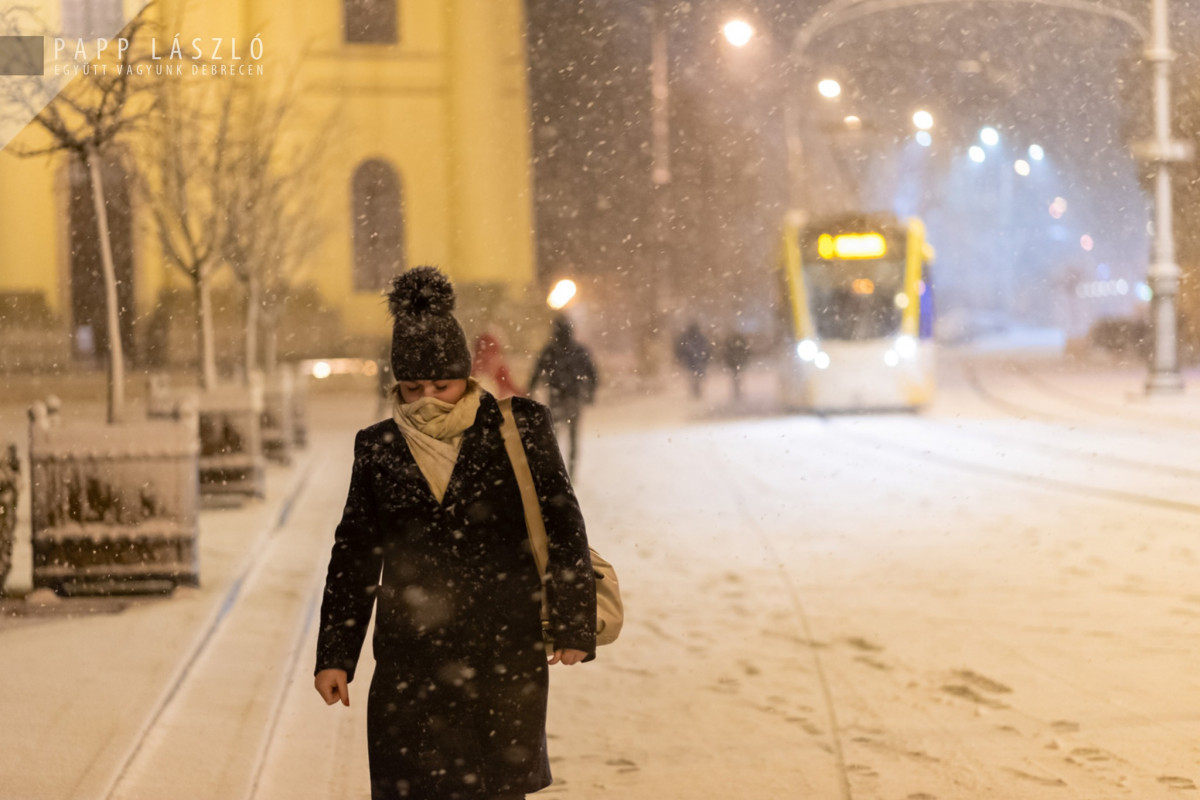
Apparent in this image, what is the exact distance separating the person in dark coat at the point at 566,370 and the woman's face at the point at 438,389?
9959 mm

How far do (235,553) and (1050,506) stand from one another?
602 cm

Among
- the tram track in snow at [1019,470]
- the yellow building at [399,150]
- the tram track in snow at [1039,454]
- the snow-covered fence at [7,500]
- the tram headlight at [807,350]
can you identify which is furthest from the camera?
the yellow building at [399,150]

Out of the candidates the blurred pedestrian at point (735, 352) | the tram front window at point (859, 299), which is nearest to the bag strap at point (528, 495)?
the tram front window at point (859, 299)

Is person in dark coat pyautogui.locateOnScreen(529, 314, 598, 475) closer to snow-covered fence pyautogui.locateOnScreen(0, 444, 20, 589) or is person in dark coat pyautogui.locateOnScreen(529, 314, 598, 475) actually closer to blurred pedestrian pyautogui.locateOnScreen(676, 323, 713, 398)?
snow-covered fence pyautogui.locateOnScreen(0, 444, 20, 589)

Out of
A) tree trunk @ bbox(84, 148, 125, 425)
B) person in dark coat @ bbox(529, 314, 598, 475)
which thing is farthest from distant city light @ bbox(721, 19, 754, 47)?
tree trunk @ bbox(84, 148, 125, 425)

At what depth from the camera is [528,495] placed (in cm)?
313

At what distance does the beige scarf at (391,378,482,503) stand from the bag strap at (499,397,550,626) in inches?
2.8

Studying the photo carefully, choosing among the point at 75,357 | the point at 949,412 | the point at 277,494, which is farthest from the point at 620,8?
the point at 277,494

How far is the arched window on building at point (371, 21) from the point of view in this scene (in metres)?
36.6

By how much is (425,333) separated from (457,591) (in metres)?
0.53

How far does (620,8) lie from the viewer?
270 ft

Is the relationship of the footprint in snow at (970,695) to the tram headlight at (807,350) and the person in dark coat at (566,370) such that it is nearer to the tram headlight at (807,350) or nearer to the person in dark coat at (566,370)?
the person in dark coat at (566,370)

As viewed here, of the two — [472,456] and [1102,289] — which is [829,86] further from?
[472,456]

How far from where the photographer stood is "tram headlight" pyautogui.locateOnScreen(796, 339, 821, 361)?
76.4 feet
